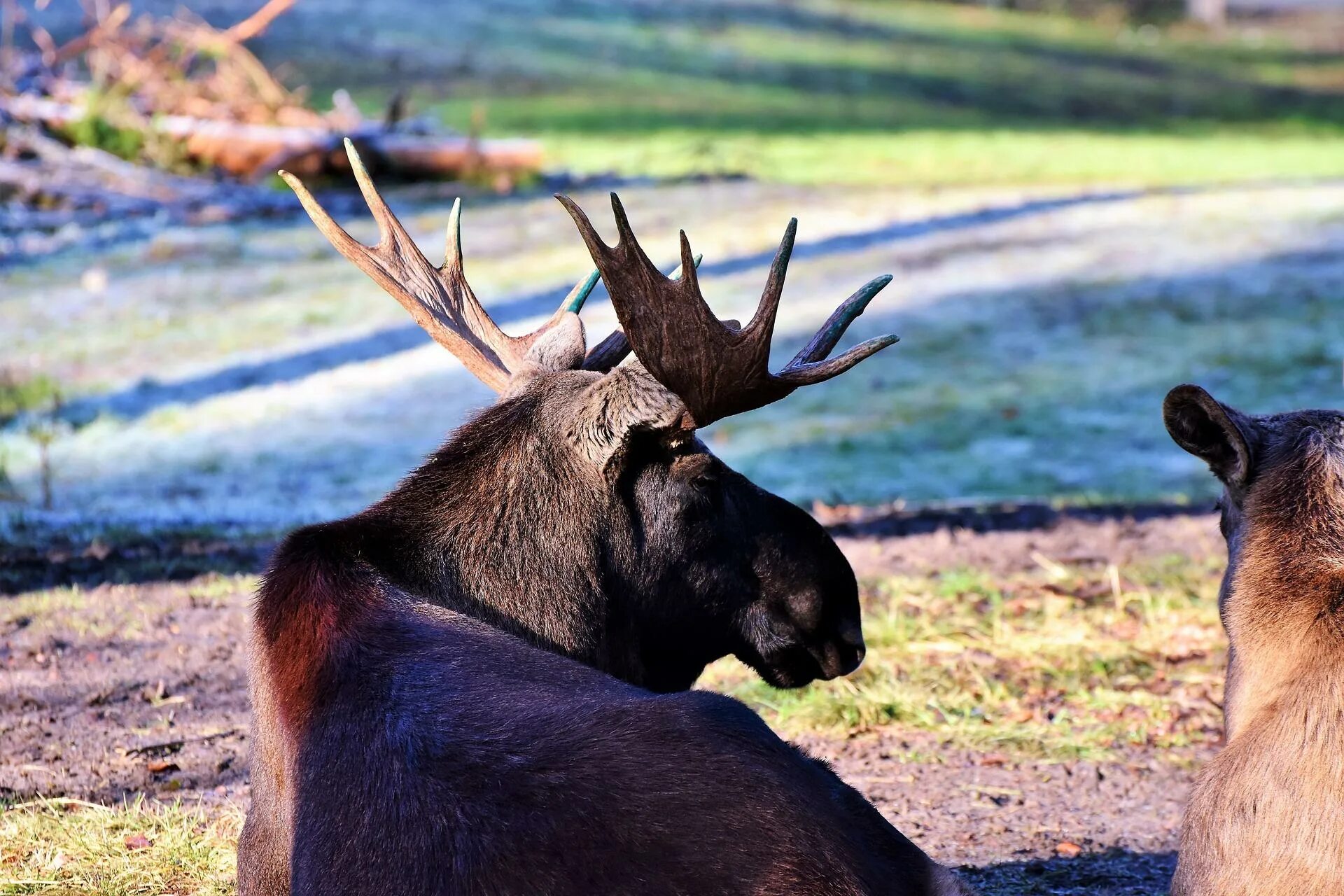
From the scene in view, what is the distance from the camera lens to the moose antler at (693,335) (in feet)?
13.5

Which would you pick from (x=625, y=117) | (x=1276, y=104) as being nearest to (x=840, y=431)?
(x=625, y=117)

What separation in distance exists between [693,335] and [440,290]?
1.27 metres

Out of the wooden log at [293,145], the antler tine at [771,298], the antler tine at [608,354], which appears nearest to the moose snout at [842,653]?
the antler tine at [771,298]

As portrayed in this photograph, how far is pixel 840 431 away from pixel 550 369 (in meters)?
7.05

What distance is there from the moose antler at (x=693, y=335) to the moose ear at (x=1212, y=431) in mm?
761

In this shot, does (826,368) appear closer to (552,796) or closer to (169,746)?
(552,796)

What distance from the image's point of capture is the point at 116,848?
4.68m

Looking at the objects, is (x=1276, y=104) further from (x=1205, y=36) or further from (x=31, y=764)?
(x=31, y=764)

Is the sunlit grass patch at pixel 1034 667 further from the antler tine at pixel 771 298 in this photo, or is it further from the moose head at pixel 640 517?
the antler tine at pixel 771 298

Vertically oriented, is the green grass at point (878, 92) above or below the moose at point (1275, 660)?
above

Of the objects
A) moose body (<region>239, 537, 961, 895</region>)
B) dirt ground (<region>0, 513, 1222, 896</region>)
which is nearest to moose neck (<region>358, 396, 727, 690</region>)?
moose body (<region>239, 537, 961, 895</region>)

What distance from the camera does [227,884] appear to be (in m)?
4.49

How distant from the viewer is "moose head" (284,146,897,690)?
163 inches

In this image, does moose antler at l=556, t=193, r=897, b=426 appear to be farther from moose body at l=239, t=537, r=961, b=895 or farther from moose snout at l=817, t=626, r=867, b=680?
moose body at l=239, t=537, r=961, b=895
